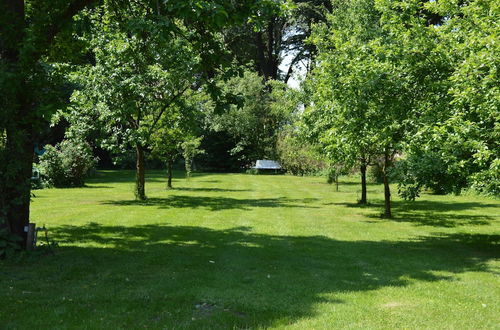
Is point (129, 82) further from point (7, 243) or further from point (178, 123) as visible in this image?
point (7, 243)

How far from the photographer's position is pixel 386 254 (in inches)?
390

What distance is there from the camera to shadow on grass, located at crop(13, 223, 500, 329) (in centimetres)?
577

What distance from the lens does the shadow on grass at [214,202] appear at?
17.9 metres

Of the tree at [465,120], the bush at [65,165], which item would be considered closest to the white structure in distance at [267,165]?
the bush at [65,165]

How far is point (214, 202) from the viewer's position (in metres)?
19.4

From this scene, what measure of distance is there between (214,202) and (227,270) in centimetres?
1136

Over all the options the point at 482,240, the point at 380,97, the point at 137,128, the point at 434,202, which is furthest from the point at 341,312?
the point at 434,202

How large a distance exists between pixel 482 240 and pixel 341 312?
780 cm

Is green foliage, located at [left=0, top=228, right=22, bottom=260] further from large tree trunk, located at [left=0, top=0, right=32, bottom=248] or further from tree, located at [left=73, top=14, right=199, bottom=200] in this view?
tree, located at [left=73, top=14, right=199, bottom=200]

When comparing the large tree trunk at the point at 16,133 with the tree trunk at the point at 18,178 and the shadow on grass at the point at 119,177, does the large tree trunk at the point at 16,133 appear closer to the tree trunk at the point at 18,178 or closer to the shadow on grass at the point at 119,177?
the tree trunk at the point at 18,178

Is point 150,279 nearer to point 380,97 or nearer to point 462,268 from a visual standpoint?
point 462,268

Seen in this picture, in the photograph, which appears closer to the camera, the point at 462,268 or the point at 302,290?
the point at 302,290

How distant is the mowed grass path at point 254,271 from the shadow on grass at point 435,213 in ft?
0.41

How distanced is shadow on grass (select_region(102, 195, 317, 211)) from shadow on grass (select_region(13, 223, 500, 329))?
500 centimetres
